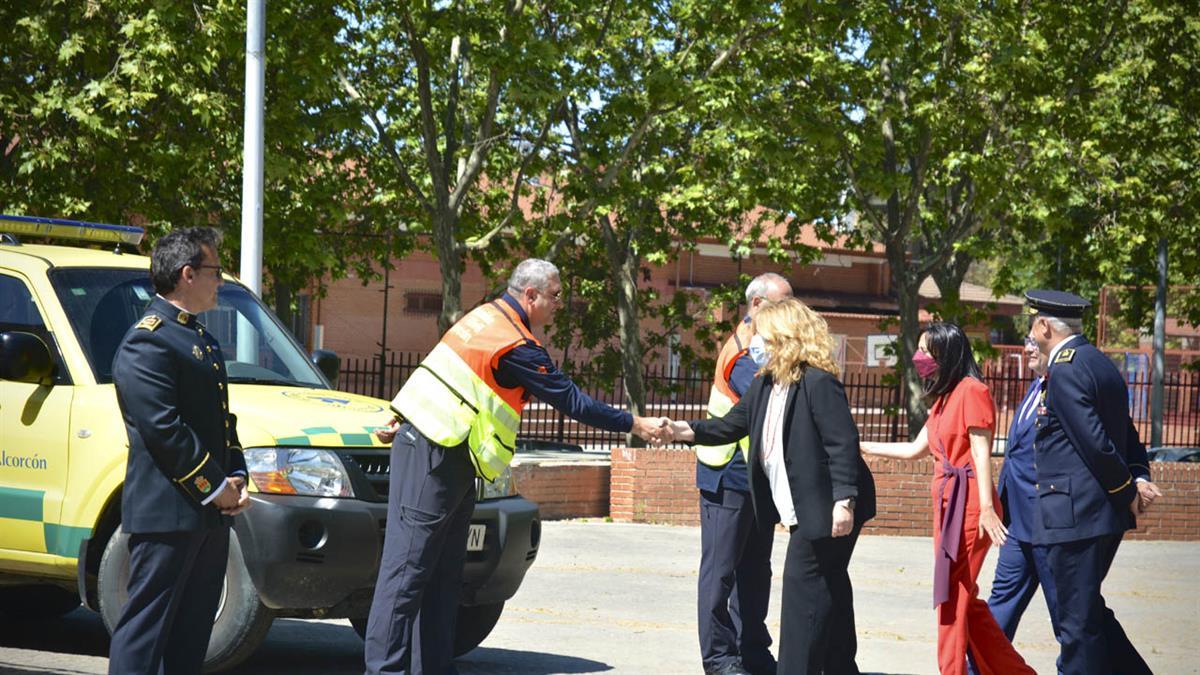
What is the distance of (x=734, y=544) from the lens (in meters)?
7.53

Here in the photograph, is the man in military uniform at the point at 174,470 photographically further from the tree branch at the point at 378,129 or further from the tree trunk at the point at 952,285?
the tree trunk at the point at 952,285

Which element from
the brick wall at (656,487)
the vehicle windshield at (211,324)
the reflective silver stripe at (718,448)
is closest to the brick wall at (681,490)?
the brick wall at (656,487)

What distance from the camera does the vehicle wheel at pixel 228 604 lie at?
687 centimetres

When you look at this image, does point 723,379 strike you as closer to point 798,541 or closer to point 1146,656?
point 798,541

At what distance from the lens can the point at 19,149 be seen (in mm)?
16562

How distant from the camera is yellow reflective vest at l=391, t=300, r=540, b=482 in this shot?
21.5ft

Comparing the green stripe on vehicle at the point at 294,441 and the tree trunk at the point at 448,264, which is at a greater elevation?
the tree trunk at the point at 448,264

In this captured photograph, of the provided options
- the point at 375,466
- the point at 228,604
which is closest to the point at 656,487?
the point at 375,466

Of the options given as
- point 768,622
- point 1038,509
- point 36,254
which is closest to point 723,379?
point 1038,509

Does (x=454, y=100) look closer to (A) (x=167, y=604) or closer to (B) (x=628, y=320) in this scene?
(B) (x=628, y=320)

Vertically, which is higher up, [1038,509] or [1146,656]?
[1038,509]

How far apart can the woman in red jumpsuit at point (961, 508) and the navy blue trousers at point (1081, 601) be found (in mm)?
385

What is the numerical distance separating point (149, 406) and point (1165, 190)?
804 inches

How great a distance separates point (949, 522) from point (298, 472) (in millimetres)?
3057
